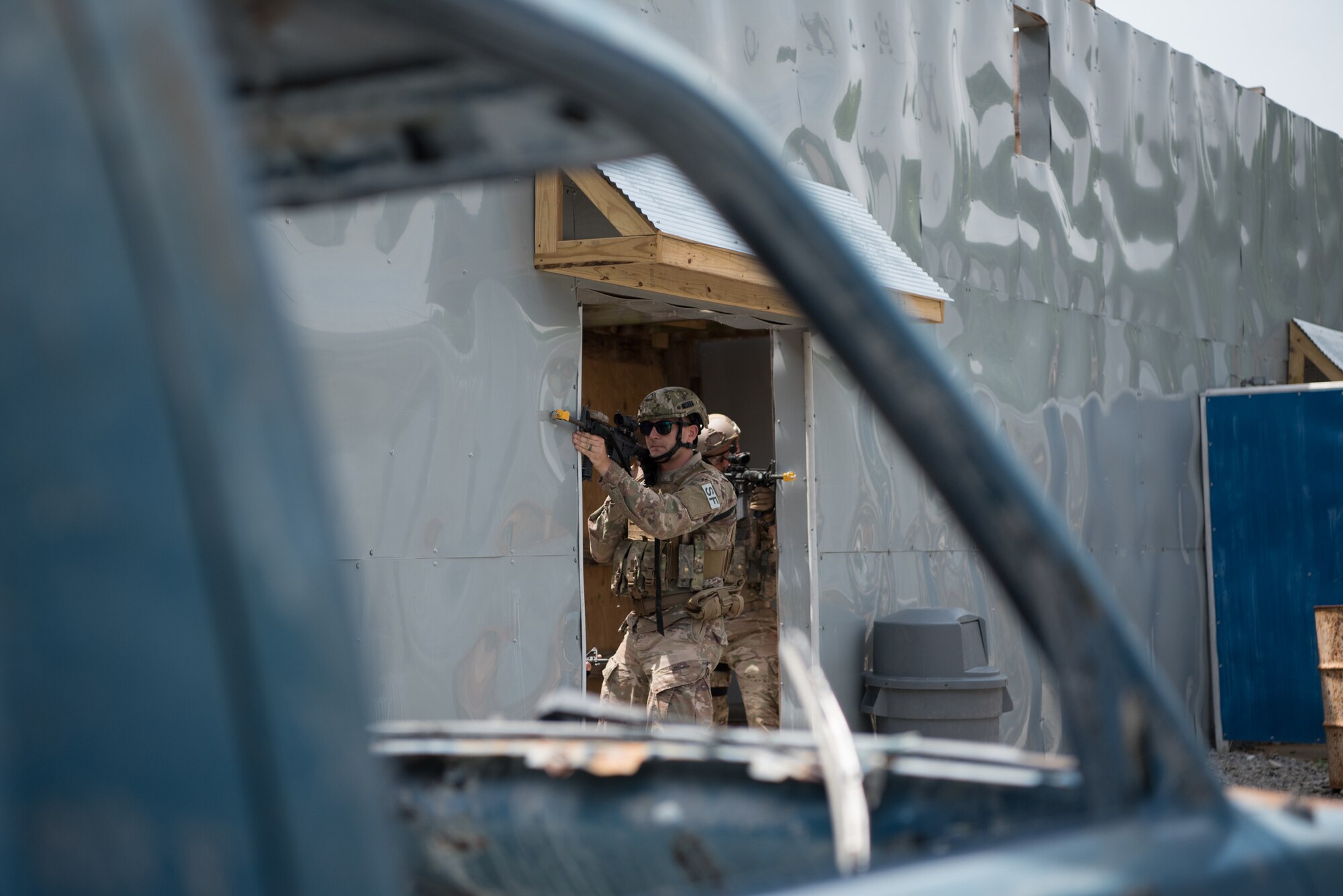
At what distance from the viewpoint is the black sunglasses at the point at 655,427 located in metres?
6.64

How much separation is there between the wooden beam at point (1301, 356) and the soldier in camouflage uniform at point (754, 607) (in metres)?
7.52

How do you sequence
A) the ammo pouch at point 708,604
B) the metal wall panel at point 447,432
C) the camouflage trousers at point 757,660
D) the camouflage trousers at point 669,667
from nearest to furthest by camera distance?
the metal wall panel at point 447,432 → the camouflage trousers at point 669,667 → the ammo pouch at point 708,604 → the camouflage trousers at point 757,660

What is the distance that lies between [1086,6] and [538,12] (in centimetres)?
1007

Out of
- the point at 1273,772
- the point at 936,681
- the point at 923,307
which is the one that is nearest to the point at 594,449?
the point at 923,307

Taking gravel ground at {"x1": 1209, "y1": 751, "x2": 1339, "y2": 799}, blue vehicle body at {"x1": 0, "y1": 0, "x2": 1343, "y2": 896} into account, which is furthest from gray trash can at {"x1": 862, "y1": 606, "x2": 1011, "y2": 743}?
blue vehicle body at {"x1": 0, "y1": 0, "x2": 1343, "y2": 896}

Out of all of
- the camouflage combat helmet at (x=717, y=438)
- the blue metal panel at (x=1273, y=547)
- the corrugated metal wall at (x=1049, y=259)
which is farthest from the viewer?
the blue metal panel at (x=1273, y=547)

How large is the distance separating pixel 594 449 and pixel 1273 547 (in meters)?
6.57

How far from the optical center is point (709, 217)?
19.0 feet

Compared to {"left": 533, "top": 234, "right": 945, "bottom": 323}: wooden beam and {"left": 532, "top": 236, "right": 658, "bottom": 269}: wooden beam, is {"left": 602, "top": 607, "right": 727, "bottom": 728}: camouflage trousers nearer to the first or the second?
{"left": 533, "top": 234, "right": 945, "bottom": 323}: wooden beam

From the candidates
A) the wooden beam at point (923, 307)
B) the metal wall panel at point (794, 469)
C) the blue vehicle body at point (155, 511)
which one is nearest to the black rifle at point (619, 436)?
the metal wall panel at point (794, 469)

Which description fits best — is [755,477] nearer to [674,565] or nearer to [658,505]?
[674,565]

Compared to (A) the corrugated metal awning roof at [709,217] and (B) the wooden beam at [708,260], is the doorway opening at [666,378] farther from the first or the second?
(B) the wooden beam at [708,260]

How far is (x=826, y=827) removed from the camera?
180 cm

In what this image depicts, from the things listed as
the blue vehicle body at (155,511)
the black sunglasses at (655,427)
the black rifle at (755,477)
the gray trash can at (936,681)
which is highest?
the black sunglasses at (655,427)
